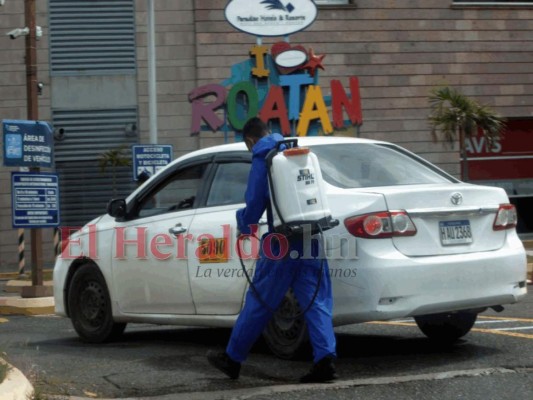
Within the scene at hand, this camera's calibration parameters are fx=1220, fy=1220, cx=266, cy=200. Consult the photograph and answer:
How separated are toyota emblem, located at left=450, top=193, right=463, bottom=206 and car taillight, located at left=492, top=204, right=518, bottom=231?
383 millimetres

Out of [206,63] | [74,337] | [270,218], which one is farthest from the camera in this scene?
[206,63]

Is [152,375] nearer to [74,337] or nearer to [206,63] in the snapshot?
[74,337]

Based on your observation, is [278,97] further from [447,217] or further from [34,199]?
[447,217]

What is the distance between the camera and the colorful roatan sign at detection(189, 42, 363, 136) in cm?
2414

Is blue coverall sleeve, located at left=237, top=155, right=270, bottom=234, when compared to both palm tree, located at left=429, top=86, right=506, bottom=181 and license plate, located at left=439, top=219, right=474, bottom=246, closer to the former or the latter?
license plate, located at left=439, top=219, right=474, bottom=246

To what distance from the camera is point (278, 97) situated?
2428 cm

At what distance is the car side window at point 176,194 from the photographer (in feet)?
30.9

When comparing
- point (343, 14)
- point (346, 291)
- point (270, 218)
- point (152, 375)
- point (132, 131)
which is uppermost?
point (343, 14)

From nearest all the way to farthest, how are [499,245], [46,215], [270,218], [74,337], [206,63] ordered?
[270,218] → [499,245] → [74,337] → [46,215] → [206,63]

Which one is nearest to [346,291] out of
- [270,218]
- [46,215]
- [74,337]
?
[270,218]

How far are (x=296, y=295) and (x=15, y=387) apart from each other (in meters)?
1.86

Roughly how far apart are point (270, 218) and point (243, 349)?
841mm

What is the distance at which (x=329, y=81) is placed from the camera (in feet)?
89.3

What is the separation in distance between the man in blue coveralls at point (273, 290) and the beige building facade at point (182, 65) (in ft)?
63.7
